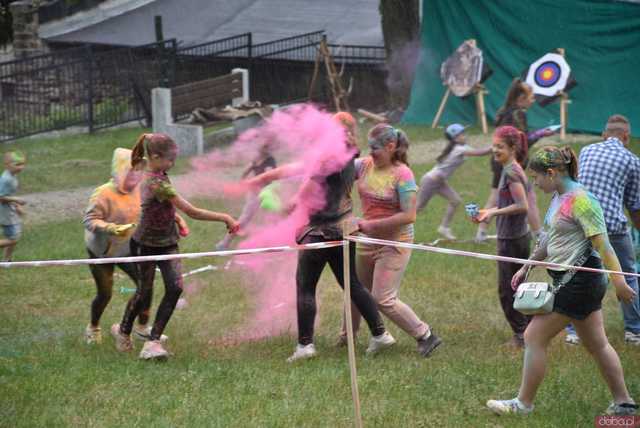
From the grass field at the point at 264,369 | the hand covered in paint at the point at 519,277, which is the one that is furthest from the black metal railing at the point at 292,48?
the hand covered in paint at the point at 519,277

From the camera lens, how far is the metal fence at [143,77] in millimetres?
18000

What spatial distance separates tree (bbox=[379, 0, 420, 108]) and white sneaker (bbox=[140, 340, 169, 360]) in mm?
13461

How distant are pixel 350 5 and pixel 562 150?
18525 mm

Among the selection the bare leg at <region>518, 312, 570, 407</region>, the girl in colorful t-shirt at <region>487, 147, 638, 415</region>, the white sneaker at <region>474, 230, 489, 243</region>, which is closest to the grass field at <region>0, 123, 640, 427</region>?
the bare leg at <region>518, 312, 570, 407</region>

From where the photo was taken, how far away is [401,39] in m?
A: 18.8

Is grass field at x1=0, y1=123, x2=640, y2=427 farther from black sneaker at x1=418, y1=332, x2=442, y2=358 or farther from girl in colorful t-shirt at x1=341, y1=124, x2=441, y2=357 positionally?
girl in colorful t-shirt at x1=341, y1=124, x2=441, y2=357

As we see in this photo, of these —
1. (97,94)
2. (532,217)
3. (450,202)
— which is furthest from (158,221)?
(97,94)

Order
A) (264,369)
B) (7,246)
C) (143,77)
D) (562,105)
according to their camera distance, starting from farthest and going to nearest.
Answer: (143,77)
(562,105)
(7,246)
(264,369)

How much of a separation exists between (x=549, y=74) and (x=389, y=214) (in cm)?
1117

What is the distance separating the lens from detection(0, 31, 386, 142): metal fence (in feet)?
59.1

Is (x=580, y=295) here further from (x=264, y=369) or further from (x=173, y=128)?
(x=173, y=128)

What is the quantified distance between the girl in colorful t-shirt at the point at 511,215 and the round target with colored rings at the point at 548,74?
404 inches

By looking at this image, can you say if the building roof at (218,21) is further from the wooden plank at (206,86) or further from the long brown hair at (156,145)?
the long brown hair at (156,145)

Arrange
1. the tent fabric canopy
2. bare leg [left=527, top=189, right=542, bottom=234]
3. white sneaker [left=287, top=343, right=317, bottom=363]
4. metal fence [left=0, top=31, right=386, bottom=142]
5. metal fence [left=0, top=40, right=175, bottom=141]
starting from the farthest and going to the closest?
metal fence [left=0, top=31, right=386, bottom=142] → metal fence [left=0, top=40, right=175, bottom=141] → the tent fabric canopy → bare leg [left=527, top=189, right=542, bottom=234] → white sneaker [left=287, top=343, right=317, bottom=363]
